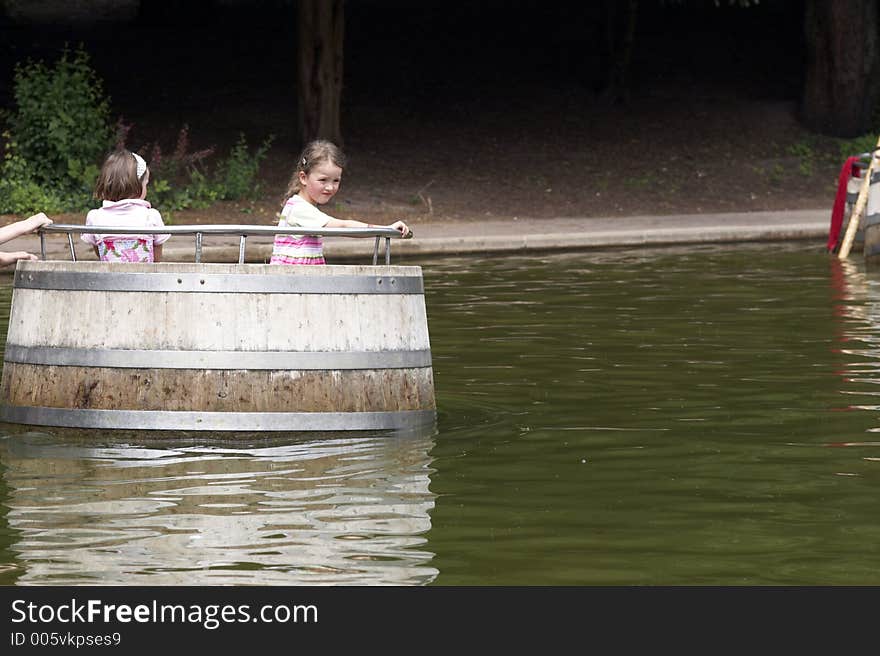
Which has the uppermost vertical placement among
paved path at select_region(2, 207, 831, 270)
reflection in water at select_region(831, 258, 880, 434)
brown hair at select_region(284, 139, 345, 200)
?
brown hair at select_region(284, 139, 345, 200)

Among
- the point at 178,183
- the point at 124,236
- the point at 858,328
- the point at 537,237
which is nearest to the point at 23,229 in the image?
the point at 124,236

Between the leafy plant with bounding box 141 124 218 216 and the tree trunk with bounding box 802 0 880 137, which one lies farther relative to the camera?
the tree trunk with bounding box 802 0 880 137

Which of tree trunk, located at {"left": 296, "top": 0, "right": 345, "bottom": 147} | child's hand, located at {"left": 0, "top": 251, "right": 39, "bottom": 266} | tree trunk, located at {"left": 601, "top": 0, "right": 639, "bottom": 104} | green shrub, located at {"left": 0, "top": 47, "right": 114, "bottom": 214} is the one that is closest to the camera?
child's hand, located at {"left": 0, "top": 251, "right": 39, "bottom": 266}

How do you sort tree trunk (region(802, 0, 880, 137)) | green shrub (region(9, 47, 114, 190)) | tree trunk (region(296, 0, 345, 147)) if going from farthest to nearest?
tree trunk (region(802, 0, 880, 137))
tree trunk (region(296, 0, 345, 147))
green shrub (region(9, 47, 114, 190))

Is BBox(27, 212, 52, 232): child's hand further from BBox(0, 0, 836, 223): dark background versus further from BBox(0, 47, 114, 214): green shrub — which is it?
BBox(0, 0, 836, 223): dark background

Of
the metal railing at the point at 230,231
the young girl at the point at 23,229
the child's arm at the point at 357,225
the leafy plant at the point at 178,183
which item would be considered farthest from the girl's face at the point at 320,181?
the leafy plant at the point at 178,183

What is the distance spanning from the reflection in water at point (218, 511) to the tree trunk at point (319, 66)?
1873 centimetres

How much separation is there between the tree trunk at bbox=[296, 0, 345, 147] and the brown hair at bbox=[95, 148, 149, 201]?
59.0 feet

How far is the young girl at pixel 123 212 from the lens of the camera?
392 inches

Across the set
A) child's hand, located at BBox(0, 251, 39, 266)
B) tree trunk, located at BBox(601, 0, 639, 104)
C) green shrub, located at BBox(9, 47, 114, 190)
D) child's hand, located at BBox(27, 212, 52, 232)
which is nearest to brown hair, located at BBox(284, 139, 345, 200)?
child's hand, located at BBox(27, 212, 52, 232)

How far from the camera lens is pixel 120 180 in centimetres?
995

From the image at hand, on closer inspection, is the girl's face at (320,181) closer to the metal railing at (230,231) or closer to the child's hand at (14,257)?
the metal railing at (230,231)

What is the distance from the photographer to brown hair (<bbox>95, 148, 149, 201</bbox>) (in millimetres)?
9969

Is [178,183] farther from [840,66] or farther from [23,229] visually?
[23,229]
